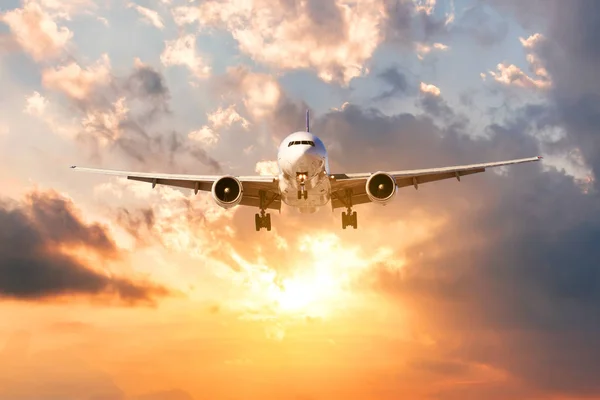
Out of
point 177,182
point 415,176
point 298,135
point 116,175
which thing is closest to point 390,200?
point 415,176

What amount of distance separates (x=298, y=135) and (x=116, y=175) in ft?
46.8

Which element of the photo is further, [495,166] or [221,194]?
[495,166]

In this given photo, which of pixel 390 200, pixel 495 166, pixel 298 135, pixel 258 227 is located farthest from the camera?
pixel 258 227

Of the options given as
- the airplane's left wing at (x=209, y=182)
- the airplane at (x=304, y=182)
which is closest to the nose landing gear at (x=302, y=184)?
the airplane at (x=304, y=182)

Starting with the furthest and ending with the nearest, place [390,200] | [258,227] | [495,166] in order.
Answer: [258,227]
[495,166]
[390,200]

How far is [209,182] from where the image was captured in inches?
1815

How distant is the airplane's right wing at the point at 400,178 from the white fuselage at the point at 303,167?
72.1 inches

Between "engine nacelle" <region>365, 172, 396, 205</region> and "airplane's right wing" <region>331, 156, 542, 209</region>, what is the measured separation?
29cm

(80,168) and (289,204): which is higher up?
(80,168)

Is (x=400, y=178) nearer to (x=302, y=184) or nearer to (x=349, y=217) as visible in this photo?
(x=349, y=217)

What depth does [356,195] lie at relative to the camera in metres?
48.4

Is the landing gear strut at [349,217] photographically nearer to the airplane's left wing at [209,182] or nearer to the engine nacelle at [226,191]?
the airplane's left wing at [209,182]

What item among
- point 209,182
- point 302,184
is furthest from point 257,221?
point 302,184

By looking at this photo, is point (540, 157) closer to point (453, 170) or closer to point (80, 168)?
point (453, 170)
